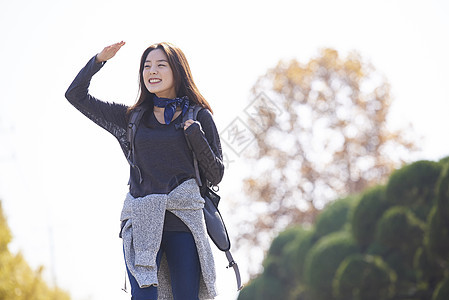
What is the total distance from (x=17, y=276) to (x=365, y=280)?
20.1 feet

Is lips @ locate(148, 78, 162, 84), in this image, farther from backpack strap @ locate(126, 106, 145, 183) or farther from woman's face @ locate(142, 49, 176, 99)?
backpack strap @ locate(126, 106, 145, 183)

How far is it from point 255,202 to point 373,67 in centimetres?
520

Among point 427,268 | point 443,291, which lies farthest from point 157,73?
point 427,268

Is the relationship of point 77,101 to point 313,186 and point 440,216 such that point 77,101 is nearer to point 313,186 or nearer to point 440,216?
point 440,216

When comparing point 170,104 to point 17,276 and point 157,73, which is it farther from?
point 17,276

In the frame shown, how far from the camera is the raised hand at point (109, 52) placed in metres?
3.21

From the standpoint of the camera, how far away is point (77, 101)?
10.7ft

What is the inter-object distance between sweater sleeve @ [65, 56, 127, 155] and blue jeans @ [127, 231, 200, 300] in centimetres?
48

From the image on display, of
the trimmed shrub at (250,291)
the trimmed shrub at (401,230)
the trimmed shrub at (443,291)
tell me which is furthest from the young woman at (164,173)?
the trimmed shrub at (250,291)

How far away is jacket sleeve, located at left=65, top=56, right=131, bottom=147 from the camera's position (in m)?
3.25

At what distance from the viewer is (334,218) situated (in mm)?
14898

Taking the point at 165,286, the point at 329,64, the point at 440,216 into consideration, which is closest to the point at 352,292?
the point at 440,216

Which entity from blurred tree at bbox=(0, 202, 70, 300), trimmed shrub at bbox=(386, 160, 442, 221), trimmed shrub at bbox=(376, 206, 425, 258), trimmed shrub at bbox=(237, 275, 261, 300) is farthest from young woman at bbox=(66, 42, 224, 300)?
trimmed shrub at bbox=(237, 275, 261, 300)

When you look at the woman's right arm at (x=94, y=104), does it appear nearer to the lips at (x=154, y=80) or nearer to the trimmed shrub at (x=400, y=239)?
the lips at (x=154, y=80)
